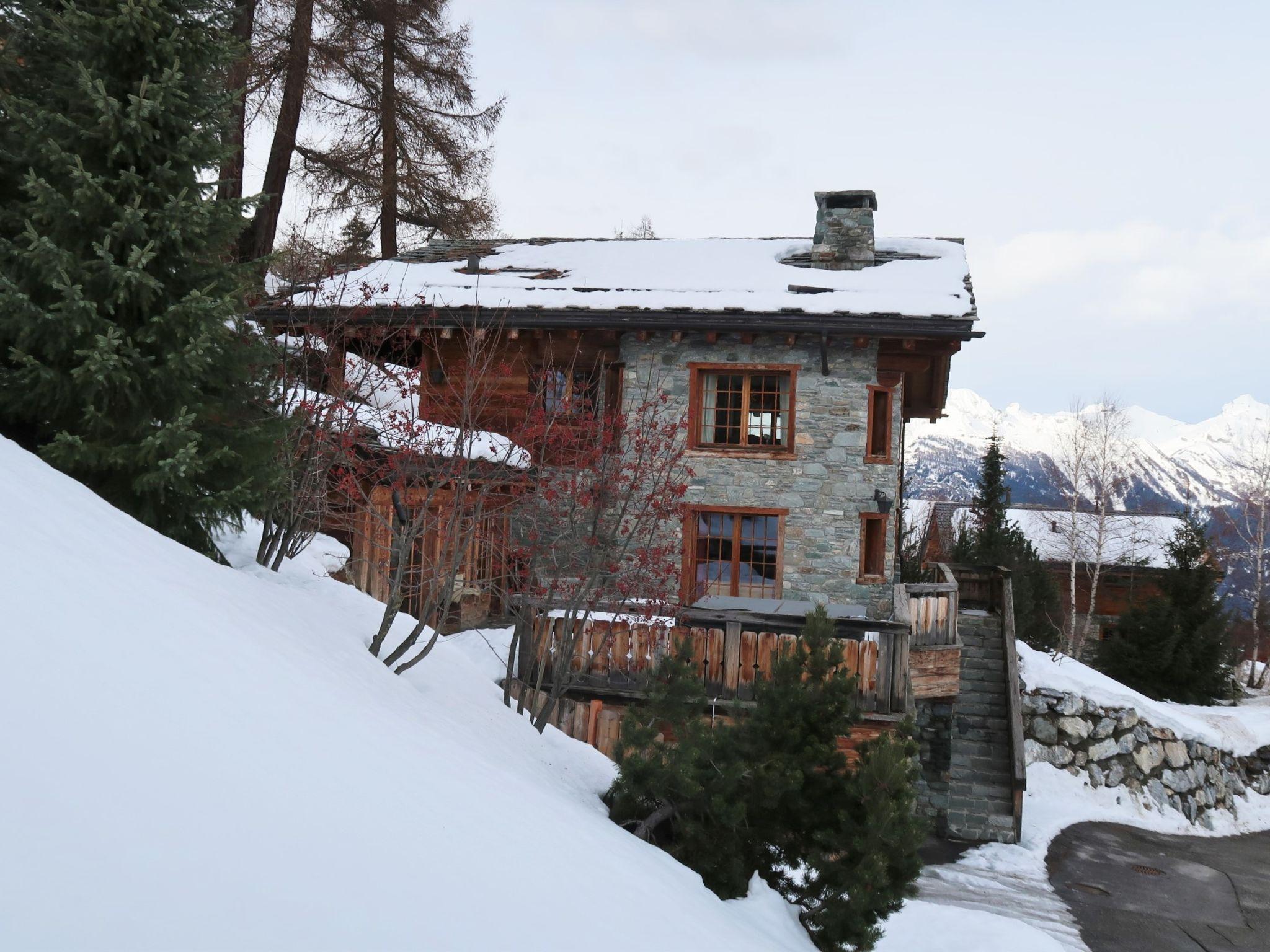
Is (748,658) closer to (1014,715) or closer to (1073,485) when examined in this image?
(1014,715)

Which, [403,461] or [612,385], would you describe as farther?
[612,385]

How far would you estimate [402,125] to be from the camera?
2352cm

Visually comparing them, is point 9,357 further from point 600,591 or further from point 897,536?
point 897,536

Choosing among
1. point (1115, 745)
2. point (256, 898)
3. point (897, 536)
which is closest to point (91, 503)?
point (256, 898)

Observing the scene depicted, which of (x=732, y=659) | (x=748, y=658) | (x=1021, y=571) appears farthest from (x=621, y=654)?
(x=1021, y=571)

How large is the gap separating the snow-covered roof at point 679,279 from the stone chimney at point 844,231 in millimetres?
320

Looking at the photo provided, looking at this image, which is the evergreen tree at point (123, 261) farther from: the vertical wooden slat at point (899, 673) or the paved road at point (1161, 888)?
the paved road at point (1161, 888)

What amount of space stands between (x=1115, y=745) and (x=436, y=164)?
62.8 ft

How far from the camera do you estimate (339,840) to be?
4.07 metres

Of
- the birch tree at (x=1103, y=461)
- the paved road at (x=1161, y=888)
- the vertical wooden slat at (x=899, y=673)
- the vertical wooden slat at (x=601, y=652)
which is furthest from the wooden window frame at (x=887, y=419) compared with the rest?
the birch tree at (x=1103, y=461)

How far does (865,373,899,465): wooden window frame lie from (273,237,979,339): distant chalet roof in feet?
3.69

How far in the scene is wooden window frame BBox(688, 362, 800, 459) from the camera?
1625 centimetres

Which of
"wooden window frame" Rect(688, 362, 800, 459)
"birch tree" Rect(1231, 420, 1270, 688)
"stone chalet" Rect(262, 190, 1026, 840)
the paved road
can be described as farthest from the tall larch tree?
"birch tree" Rect(1231, 420, 1270, 688)

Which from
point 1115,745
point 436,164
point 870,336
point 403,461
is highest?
point 436,164
